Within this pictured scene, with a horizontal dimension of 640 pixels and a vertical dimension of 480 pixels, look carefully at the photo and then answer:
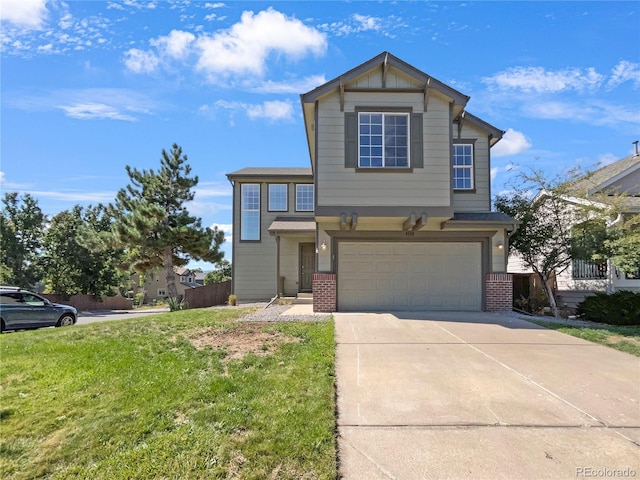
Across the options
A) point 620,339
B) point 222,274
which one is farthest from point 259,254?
point 222,274

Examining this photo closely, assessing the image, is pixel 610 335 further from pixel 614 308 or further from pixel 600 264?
pixel 600 264

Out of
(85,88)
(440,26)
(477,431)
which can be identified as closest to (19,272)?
(85,88)

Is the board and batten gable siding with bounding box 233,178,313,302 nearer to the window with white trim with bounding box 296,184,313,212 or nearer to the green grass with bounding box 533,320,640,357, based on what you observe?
the window with white trim with bounding box 296,184,313,212

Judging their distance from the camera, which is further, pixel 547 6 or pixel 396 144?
pixel 396 144

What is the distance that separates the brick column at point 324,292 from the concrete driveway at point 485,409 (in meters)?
3.96

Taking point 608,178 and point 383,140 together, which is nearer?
point 383,140

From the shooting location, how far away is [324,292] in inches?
461

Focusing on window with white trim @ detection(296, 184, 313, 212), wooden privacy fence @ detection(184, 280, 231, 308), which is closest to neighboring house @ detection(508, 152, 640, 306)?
window with white trim @ detection(296, 184, 313, 212)

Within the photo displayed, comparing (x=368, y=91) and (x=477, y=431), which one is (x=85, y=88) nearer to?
(x=368, y=91)

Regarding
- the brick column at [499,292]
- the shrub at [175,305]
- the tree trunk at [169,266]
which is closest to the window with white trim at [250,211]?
the shrub at [175,305]

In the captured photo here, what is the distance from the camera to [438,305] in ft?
39.3

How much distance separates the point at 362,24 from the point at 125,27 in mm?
5701

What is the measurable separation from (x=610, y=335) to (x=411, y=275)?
508 centimetres

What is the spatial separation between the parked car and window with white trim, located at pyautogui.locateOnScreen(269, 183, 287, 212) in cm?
948
